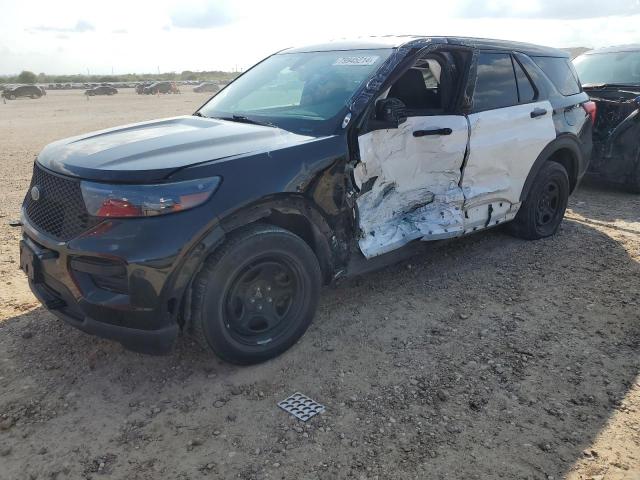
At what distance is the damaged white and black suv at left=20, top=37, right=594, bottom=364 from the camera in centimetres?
279

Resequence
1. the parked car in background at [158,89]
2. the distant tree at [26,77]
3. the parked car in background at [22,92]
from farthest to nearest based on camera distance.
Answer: the distant tree at [26,77]
the parked car in background at [158,89]
the parked car in background at [22,92]

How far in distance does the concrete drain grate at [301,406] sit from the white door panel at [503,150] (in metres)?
2.21

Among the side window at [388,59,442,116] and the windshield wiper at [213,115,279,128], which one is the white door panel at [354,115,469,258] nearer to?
the side window at [388,59,442,116]

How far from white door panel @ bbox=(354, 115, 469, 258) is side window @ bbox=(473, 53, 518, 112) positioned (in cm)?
40

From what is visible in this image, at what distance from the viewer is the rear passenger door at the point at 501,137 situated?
4375mm

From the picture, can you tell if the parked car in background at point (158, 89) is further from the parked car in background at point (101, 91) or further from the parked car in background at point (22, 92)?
the parked car in background at point (22, 92)

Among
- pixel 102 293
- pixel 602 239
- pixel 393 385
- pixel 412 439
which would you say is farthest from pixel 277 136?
pixel 602 239

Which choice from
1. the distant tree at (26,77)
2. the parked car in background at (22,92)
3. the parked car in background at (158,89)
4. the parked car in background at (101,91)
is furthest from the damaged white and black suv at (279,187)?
the distant tree at (26,77)

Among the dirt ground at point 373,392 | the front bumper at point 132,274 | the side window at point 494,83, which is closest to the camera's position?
the dirt ground at point 373,392

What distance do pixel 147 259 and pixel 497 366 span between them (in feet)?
7.01

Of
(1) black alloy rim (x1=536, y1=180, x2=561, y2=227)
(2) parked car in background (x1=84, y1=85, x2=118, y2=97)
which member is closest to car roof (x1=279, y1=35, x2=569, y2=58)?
(1) black alloy rim (x1=536, y1=180, x2=561, y2=227)

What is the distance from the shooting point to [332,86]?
3.85 meters

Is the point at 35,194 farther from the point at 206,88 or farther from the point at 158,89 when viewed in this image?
the point at 206,88

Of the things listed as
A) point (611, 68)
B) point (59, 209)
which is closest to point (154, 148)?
point (59, 209)
